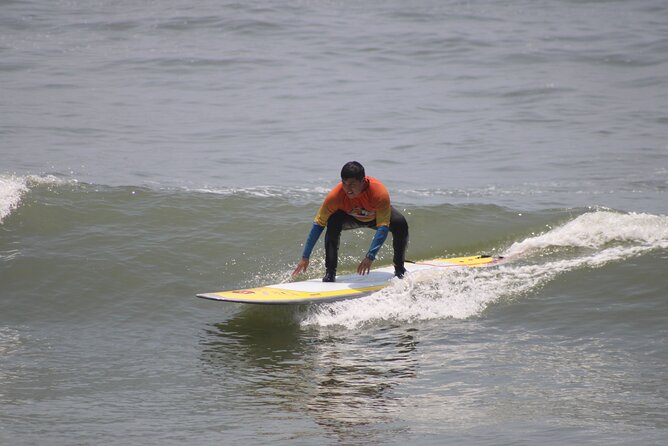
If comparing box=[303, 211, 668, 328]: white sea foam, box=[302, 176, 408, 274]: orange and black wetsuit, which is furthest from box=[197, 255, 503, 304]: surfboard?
box=[302, 176, 408, 274]: orange and black wetsuit

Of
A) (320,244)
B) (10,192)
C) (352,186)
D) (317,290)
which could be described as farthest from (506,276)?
(10,192)

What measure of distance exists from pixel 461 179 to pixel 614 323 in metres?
7.56

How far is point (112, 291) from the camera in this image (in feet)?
32.4

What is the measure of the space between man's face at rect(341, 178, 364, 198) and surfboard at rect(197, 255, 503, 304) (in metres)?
1.00

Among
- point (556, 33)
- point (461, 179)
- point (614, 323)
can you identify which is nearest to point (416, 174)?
point (461, 179)

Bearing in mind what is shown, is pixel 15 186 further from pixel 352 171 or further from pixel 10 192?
pixel 352 171

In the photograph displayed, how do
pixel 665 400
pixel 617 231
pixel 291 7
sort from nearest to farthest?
pixel 665 400
pixel 617 231
pixel 291 7

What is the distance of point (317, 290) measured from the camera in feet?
29.3

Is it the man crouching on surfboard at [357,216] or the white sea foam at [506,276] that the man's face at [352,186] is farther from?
the white sea foam at [506,276]

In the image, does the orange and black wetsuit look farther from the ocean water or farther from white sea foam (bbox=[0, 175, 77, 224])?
white sea foam (bbox=[0, 175, 77, 224])

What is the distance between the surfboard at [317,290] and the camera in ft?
27.8

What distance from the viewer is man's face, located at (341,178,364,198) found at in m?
8.46

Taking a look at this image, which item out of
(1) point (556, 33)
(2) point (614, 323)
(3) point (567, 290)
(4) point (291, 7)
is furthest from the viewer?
(4) point (291, 7)

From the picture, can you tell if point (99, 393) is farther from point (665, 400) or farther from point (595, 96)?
point (595, 96)
